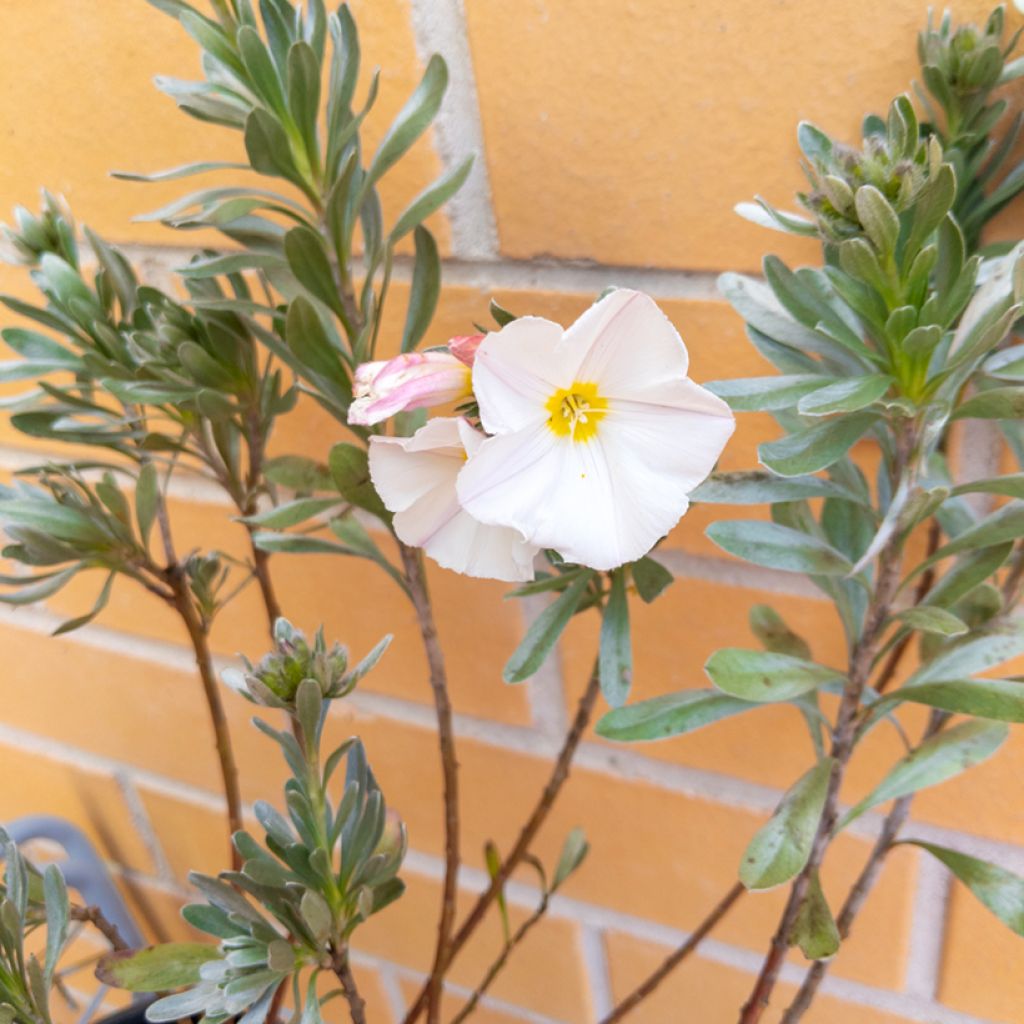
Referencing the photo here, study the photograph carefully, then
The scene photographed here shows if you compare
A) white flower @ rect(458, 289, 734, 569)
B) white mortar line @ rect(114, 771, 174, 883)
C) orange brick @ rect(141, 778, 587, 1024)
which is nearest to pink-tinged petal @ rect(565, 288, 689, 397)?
white flower @ rect(458, 289, 734, 569)

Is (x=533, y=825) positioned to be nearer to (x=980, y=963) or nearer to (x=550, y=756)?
(x=550, y=756)

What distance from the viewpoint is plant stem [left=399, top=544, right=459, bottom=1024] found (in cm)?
40

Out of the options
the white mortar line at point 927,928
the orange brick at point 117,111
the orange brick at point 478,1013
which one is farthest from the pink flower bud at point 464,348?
the orange brick at point 478,1013

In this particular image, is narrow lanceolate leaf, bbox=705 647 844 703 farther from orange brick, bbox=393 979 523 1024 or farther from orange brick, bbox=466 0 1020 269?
orange brick, bbox=393 979 523 1024

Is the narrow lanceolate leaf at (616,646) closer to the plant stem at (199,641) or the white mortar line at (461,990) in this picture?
the plant stem at (199,641)

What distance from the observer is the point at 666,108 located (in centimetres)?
41

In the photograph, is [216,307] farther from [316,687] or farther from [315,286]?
[316,687]

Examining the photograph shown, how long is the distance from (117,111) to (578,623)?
374 mm

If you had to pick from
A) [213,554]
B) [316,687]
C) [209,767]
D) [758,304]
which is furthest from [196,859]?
[758,304]

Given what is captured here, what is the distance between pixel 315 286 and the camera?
1.20 feet

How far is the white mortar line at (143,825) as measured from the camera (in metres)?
0.82

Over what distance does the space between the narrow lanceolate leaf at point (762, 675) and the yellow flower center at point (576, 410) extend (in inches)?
3.4

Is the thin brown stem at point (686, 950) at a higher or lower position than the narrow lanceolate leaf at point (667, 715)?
lower

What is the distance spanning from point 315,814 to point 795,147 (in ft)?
1.07
